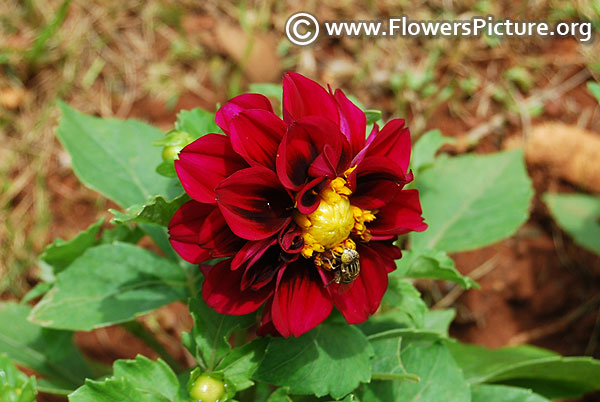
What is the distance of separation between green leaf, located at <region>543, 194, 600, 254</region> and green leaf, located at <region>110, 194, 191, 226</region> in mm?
1883

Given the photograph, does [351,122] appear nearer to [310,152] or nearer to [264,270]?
[310,152]

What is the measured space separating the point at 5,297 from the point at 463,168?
2081mm

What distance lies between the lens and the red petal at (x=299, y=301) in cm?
129

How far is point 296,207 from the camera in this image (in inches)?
50.2

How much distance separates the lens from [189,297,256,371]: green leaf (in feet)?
4.75

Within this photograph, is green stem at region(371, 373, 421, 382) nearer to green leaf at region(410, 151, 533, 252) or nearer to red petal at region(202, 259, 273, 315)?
red petal at region(202, 259, 273, 315)

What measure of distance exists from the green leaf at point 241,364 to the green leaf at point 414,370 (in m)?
0.34

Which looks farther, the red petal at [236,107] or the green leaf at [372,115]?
the green leaf at [372,115]

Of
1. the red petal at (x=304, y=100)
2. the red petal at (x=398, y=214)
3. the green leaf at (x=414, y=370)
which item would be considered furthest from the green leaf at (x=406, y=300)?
the red petal at (x=304, y=100)

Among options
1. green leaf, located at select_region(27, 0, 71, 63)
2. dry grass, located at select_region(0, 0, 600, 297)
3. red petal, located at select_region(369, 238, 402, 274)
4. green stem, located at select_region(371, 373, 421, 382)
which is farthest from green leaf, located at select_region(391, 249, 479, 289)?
green leaf, located at select_region(27, 0, 71, 63)

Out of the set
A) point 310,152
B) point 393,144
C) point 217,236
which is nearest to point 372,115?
point 393,144

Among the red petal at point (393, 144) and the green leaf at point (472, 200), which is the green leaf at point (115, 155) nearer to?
the red petal at point (393, 144)

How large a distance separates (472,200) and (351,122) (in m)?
1.12

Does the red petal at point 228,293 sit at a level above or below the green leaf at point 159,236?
above
